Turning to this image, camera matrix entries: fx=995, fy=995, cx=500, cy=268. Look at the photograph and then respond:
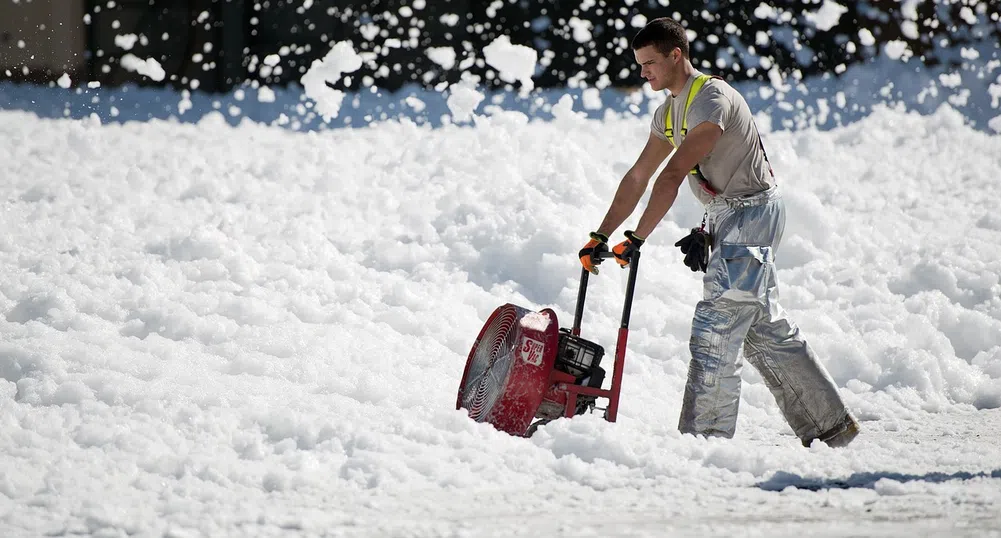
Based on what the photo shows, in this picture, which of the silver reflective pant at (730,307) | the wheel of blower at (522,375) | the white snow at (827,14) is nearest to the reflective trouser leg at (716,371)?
the silver reflective pant at (730,307)

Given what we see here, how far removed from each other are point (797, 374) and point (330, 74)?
25.0 feet

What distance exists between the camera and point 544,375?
11.2 feet

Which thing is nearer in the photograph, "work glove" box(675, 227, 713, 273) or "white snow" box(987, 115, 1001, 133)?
"work glove" box(675, 227, 713, 273)

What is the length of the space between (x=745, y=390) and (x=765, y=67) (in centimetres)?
639

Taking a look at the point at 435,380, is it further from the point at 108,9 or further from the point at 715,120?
the point at 108,9

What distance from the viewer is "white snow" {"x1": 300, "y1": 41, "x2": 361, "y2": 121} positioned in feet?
32.9

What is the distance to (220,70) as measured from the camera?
10320 millimetres

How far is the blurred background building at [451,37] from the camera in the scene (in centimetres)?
1020

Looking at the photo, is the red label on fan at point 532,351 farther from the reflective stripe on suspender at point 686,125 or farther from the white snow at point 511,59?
the white snow at point 511,59

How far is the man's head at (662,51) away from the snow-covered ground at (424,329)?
125 centimetres

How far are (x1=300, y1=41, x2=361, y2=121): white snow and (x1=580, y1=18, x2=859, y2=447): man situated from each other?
6716mm

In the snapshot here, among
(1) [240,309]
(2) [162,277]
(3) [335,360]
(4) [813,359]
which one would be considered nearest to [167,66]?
(2) [162,277]

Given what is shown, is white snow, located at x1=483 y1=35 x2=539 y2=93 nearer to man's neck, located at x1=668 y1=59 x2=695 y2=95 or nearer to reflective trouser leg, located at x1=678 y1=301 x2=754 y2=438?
man's neck, located at x1=668 y1=59 x2=695 y2=95

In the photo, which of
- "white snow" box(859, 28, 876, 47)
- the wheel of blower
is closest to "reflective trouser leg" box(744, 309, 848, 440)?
the wheel of blower
